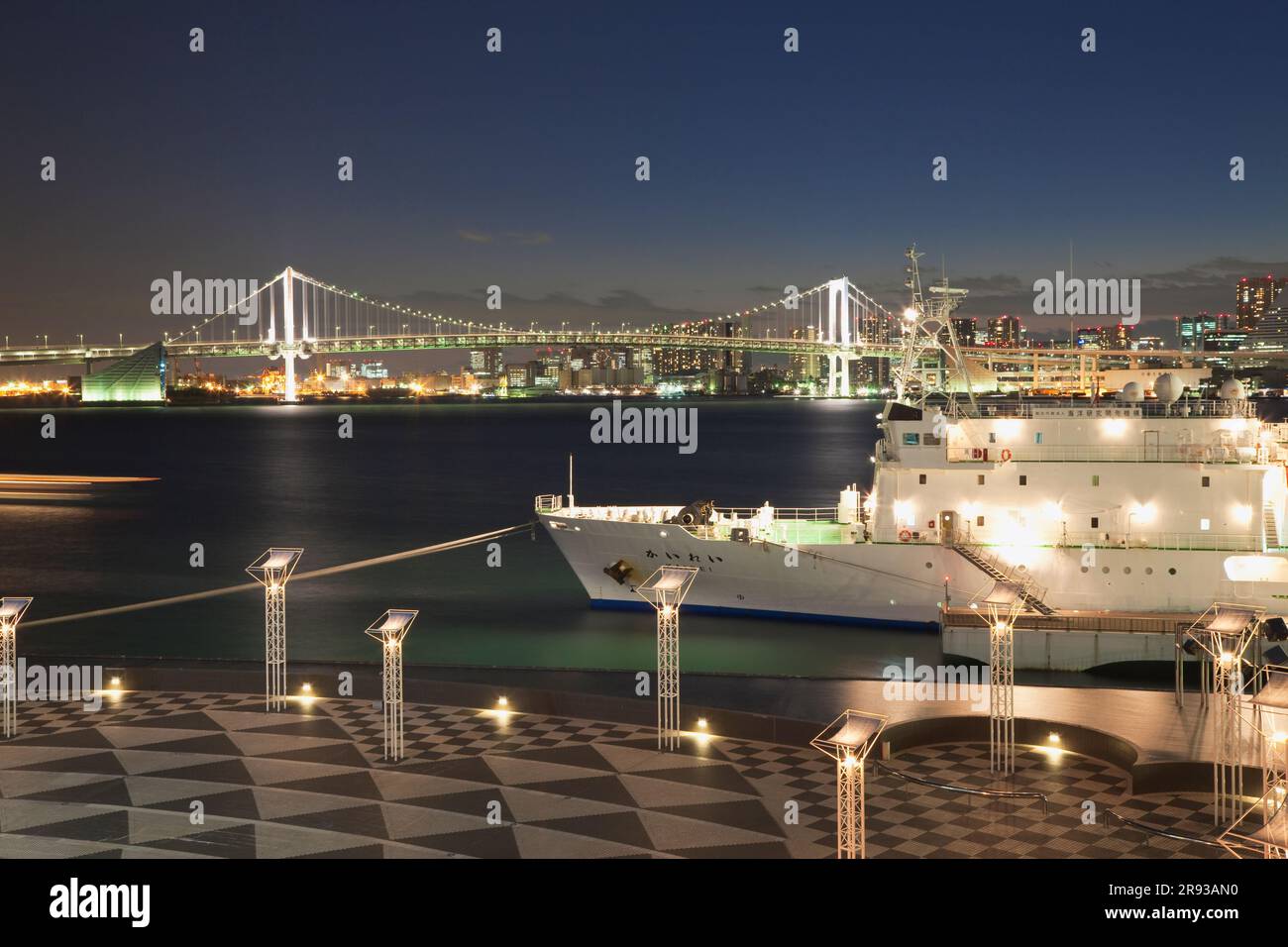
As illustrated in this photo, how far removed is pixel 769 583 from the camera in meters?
18.9

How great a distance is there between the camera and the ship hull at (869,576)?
55.0ft

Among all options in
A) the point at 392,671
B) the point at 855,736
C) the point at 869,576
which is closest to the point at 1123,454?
the point at 869,576

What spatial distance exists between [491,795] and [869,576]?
11074mm

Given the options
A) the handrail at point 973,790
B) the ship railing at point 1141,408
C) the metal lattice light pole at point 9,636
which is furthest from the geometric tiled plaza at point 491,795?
the ship railing at point 1141,408

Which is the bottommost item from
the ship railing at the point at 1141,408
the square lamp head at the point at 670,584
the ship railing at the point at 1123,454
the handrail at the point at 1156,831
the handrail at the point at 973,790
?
the handrail at the point at 973,790

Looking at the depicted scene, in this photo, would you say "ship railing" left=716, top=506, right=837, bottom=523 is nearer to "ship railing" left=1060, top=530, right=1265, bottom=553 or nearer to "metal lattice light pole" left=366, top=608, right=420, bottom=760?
"ship railing" left=1060, top=530, right=1265, bottom=553

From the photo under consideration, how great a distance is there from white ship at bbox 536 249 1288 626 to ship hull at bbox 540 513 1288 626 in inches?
1.0

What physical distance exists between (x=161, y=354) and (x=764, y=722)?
98886mm

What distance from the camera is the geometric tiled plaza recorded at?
24.1 ft

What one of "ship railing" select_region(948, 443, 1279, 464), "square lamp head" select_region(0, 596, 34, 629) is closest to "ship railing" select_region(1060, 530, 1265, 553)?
"ship railing" select_region(948, 443, 1279, 464)

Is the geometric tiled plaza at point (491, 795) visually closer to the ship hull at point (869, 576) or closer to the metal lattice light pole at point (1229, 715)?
the metal lattice light pole at point (1229, 715)

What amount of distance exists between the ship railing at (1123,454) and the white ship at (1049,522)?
2 cm
